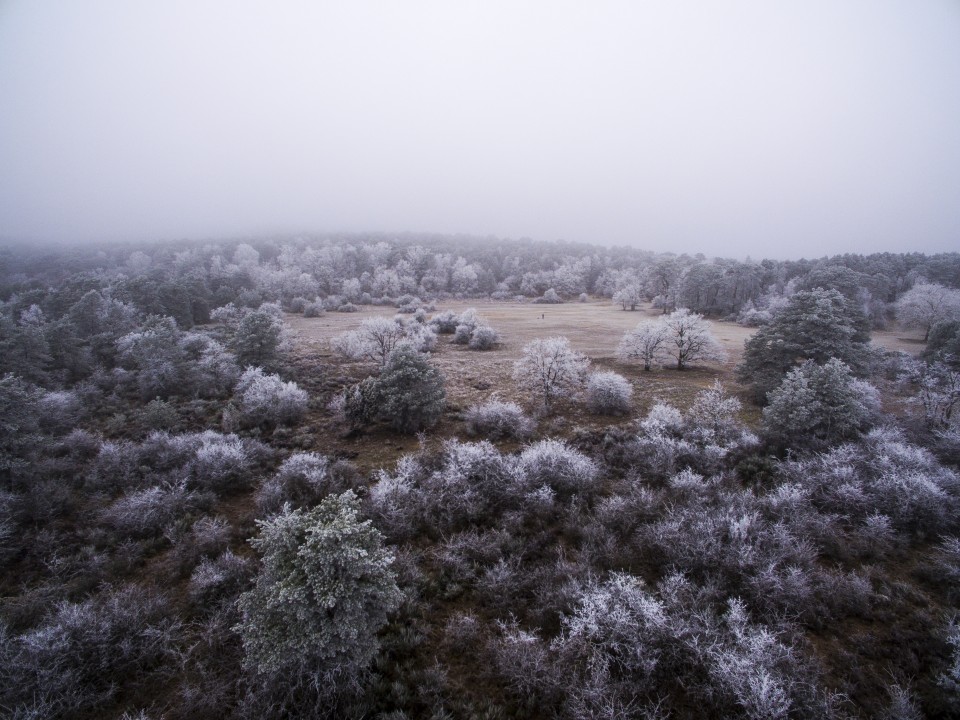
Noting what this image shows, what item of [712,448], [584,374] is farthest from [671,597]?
[584,374]

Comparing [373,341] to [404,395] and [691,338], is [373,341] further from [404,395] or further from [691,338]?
[691,338]

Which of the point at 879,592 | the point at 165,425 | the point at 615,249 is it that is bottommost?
the point at 165,425

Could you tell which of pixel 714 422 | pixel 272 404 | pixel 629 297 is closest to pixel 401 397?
pixel 272 404

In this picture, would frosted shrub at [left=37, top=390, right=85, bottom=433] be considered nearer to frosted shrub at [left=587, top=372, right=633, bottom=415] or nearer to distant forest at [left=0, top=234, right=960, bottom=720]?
distant forest at [left=0, top=234, right=960, bottom=720]

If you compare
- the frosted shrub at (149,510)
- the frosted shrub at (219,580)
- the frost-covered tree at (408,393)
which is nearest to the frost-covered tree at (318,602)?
the frosted shrub at (219,580)

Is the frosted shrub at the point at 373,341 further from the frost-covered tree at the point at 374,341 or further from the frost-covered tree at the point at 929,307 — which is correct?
the frost-covered tree at the point at 929,307

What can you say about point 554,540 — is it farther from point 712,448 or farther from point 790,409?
point 790,409
